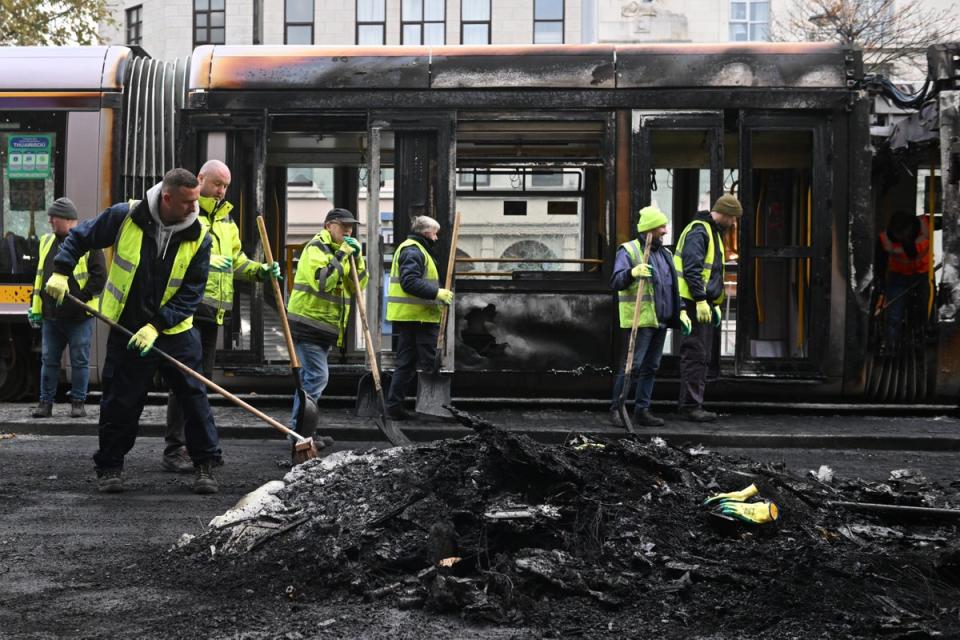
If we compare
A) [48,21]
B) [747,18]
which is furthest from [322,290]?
[747,18]

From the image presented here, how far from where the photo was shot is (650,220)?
32.8ft

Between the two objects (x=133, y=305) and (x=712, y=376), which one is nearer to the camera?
(x=133, y=305)

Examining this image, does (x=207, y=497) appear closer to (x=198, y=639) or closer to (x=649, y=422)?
(x=198, y=639)

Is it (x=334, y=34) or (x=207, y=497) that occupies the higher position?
(x=334, y=34)

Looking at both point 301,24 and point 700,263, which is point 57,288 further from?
point 301,24

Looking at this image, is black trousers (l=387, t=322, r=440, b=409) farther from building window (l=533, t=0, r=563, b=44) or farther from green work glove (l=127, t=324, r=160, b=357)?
building window (l=533, t=0, r=563, b=44)

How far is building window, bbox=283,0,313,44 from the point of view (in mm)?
33094

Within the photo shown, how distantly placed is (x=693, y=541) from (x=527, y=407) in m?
5.94

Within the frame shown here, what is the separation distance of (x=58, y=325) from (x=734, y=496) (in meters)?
6.25

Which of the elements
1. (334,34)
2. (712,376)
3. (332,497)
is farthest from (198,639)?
(334,34)

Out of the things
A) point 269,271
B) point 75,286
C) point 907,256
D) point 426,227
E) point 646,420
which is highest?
point 426,227

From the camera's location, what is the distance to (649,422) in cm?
1020

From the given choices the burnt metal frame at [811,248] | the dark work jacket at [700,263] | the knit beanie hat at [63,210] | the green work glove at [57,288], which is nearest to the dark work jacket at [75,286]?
the knit beanie hat at [63,210]

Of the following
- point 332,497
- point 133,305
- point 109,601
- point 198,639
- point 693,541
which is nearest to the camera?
point 198,639
